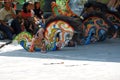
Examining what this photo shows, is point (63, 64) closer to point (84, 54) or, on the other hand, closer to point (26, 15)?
point (84, 54)

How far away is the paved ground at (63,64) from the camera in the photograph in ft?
26.9

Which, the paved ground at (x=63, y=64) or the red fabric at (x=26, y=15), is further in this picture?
the red fabric at (x=26, y=15)

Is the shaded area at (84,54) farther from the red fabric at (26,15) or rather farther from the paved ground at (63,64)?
the red fabric at (26,15)

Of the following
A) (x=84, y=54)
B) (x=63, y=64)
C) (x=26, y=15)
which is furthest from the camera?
(x=26, y=15)

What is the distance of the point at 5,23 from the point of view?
15727 millimetres

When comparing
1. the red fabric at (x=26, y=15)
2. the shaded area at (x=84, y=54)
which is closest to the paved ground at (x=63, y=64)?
the shaded area at (x=84, y=54)

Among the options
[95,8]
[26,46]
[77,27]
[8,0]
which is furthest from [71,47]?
[8,0]

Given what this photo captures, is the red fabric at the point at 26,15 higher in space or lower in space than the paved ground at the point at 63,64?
higher

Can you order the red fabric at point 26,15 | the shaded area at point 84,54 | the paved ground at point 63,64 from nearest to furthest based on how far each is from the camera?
the paved ground at point 63,64
the shaded area at point 84,54
the red fabric at point 26,15

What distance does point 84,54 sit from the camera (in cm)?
1166

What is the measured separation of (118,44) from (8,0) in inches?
201

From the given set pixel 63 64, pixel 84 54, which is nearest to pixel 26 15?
pixel 84 54

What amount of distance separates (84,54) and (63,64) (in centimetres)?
200

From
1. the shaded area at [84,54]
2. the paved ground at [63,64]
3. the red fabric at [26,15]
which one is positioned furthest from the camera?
the red fabric at [26,15]
